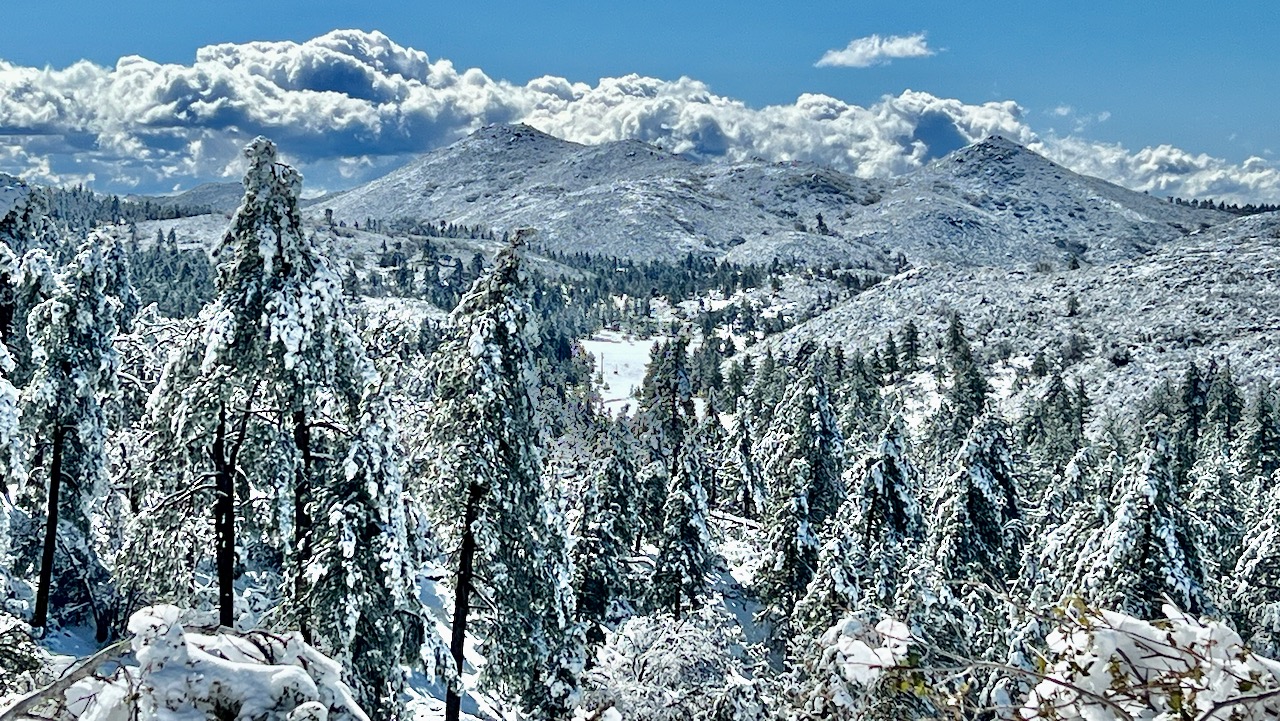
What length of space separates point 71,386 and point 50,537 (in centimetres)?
417

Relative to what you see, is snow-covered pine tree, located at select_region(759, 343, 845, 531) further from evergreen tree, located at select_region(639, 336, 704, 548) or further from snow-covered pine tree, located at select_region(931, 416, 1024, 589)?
snow-covered pine tree, located at select_region(931, 416, 1024, 589)

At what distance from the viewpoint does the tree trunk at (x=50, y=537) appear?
20281 millimetres

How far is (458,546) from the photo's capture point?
17.5 m

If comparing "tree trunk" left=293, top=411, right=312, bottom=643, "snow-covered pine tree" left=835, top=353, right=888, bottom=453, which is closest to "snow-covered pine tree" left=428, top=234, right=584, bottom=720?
"tree trunk" left=293, top=411, right=312, bottom=643

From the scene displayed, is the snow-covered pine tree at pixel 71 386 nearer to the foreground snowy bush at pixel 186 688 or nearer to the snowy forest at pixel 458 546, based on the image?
the snowy forest at pixel 458 546

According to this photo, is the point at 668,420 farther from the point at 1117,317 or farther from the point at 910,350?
the point at 1117,317

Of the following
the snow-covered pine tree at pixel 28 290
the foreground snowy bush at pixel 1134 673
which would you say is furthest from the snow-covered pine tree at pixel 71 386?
the foreground snowy bush at pixel 1134 673

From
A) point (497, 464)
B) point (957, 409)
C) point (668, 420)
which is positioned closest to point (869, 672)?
point (497, 464)

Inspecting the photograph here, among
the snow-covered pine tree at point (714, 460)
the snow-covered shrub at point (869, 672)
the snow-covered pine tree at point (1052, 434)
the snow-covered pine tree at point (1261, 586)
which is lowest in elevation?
the snow-covered pine tree at point (714, 460)

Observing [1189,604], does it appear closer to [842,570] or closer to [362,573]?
[842,570]

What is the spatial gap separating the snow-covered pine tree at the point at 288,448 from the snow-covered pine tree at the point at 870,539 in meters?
11.8

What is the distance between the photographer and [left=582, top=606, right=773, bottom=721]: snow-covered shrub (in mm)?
16300

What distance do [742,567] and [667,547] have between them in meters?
15.8

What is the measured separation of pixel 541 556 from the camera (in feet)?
58.8
